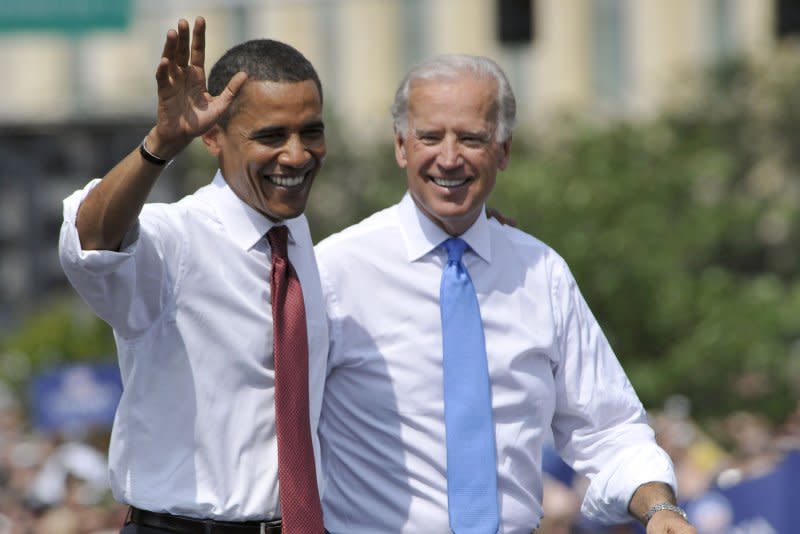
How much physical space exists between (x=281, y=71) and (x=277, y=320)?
0.63m

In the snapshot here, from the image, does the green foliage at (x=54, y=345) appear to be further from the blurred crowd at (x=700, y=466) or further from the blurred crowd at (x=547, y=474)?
the blurred crowd at (x=700, y=466)

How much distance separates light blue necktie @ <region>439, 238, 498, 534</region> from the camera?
16.1ft

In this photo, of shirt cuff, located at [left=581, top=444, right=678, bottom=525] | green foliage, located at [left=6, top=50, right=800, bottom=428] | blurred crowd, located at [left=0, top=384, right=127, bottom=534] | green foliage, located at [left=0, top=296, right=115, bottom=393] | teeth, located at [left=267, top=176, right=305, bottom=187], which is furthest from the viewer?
green foliage, located at [left=0, top=296, right=115, bottom=393]

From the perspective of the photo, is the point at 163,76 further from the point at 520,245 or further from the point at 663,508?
the point at 663,508

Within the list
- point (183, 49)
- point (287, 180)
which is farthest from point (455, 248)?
point (183, 49)

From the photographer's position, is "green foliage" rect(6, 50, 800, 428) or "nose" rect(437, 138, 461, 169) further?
"green foliage" rect(6, 50, 800, 428)

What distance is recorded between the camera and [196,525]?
4461mm

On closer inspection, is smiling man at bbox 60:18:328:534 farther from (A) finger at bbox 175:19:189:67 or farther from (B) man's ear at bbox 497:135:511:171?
(B) man's ear at bbox 497:135:511:171

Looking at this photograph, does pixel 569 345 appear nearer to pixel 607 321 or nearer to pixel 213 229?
pixel 213 229

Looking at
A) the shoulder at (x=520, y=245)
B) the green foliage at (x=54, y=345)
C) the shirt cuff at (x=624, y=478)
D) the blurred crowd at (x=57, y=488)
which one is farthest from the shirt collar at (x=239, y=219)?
the green foliage at (x=54, y=345)

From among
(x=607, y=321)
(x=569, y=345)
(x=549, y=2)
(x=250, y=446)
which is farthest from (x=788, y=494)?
(x=549, y=2)

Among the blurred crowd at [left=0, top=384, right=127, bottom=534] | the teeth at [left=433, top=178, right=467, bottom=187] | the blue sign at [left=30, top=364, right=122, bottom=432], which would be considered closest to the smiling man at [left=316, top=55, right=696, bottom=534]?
the teeth at [left=433, top=178, right=467, bottom=187]

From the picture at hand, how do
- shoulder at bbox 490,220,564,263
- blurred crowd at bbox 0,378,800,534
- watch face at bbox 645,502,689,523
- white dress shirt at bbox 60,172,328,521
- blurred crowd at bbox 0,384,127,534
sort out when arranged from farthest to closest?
1. blurred crowd at bbox 0,384,127,534
2. blurred crowd at bbox 0,378,800,534
3. shoulder at bbox 490,220,564,263
4. watch face at bbox 645,502,689,523
5. white dress shirt at bbox 60,172,328,521

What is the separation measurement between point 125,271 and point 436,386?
114 centimetres
